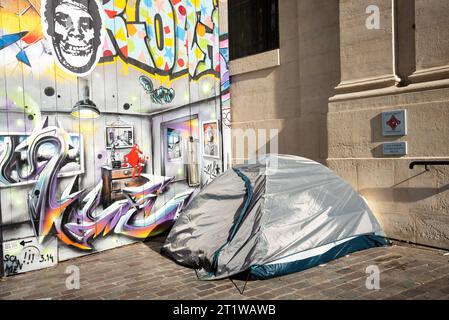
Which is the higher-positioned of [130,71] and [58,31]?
[58,31]

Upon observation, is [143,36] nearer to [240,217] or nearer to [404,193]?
[240,217]

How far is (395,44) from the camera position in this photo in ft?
20.6

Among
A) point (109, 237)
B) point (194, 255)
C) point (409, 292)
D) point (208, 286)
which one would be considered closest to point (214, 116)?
point (109, 237)

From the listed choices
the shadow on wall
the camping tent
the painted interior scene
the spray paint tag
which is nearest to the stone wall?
the shadow on wall

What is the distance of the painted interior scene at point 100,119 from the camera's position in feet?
18.1

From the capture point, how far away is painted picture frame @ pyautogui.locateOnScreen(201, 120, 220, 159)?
8.29 m

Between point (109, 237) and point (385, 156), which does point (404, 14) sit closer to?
point (385, 156)

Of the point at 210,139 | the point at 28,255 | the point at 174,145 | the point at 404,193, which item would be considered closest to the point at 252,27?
the point at 210,139

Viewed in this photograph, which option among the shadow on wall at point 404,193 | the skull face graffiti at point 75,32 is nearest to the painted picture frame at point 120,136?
the skull face graffiti at point 75,32

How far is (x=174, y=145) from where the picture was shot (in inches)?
302

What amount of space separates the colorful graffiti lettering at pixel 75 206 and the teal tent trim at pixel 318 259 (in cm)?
285
